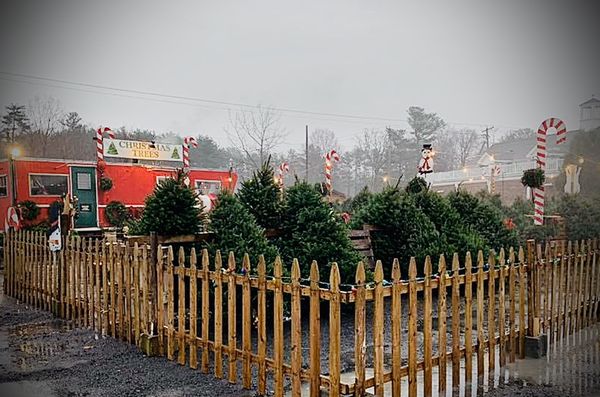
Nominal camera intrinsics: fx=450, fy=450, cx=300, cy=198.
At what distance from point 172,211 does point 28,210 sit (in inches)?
464

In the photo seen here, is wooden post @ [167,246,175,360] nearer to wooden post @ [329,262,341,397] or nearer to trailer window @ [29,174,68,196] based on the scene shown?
wooden post @ [329,262,341,397]

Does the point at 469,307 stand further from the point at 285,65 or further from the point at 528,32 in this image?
the point at 285,65

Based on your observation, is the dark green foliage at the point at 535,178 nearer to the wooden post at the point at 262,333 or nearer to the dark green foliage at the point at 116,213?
the wooden post at the point at 262,333

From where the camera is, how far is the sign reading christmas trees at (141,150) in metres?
17.9

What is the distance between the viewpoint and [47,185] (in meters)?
16.1

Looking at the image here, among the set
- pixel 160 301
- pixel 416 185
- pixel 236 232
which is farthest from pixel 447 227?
pixel 160 301

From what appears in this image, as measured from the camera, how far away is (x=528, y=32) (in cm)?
988

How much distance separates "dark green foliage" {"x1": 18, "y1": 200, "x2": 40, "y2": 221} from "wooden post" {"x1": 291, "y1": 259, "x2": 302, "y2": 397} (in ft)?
47.1

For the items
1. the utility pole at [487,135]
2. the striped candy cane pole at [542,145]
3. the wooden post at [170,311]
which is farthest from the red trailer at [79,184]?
the utility pole at [487,135]

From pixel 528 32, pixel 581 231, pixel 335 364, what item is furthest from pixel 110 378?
pixel 581 231

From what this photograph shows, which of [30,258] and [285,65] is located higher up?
[285,65]

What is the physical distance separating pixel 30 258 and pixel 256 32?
1031 inches

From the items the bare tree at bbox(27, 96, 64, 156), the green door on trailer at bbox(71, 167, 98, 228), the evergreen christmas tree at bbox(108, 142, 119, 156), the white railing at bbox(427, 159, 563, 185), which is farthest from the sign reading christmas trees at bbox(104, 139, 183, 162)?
the white railing at bbox(427, 159, 563, 185)

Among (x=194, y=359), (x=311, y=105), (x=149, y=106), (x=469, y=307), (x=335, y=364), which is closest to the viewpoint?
(x=335, y=364)
